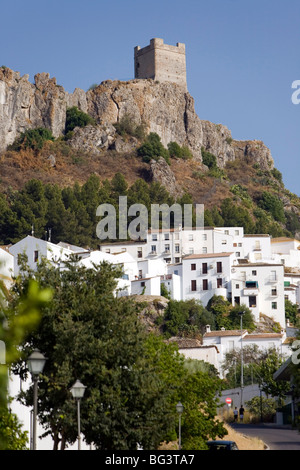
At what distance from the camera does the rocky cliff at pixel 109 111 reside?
140000 millimetres

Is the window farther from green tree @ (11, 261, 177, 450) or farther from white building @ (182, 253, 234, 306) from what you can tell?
green tree @ (11, 261, 177, 450)

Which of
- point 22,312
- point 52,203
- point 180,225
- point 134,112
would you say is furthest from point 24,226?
point 22,312

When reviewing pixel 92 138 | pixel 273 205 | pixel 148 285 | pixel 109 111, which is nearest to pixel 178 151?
pixel 109 111

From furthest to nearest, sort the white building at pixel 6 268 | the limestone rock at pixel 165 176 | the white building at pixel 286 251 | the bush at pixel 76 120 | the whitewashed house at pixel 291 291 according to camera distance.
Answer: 1. the bush at pixel 76 120
2. the limestone rock at pixel 165 176
3. the white building at pixel 286 251
4. the whitewashed house at pixel 291 291
5. the white building at pixel 6 268

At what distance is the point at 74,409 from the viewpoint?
23.2m

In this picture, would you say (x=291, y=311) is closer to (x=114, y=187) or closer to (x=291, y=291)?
(x=291, y=291)

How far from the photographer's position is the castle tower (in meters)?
155

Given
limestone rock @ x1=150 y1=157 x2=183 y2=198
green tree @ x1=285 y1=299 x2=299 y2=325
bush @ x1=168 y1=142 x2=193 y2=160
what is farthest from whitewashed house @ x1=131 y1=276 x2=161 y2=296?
bush @ x1=168 y1=142 x2=193 y2=160

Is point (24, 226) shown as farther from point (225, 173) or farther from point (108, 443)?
point (108, 443)

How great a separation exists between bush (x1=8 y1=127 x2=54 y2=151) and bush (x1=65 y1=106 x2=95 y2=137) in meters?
4.22

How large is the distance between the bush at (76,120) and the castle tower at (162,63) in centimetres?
1816

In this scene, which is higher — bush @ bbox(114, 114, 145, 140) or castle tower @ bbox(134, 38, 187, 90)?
castle tower @ bbox(134, 38, 187, 90)

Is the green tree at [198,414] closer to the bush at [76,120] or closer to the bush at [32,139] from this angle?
the bush at [32,139]

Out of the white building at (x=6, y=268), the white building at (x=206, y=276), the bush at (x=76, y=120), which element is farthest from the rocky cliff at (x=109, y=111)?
the white building at (x=6, y=268)
